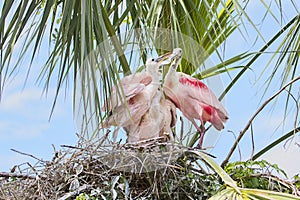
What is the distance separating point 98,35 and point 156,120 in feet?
1.90

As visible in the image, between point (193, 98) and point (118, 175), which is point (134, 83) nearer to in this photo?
point (193, 98)

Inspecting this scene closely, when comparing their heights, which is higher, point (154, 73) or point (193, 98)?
point (154, 73)

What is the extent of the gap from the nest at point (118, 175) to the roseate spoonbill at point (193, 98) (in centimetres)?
54

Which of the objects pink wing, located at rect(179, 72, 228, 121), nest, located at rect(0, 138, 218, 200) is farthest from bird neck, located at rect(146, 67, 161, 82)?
A: nest, located at rect(0, 138, 218, 200)

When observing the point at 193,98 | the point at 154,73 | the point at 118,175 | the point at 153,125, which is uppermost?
the point at 154,73

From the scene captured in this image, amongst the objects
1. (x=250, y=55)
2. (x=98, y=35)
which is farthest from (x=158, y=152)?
(x=250, y=55)

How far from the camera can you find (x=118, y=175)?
1837 mm

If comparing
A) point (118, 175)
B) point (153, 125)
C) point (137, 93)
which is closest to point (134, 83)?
point (137, 93)

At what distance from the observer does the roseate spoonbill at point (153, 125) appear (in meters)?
2.29

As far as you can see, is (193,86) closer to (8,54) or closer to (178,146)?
(178,146)

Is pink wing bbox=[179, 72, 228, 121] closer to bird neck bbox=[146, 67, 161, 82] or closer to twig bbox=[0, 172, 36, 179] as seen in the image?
bird neck bbox=[146, 67, 161, 82]

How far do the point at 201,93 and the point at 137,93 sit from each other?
279 mm

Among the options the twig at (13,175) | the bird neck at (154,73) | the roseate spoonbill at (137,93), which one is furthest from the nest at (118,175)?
the bird neck at (154,73)

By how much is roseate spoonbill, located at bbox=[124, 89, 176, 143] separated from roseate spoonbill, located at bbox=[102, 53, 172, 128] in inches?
0.8
